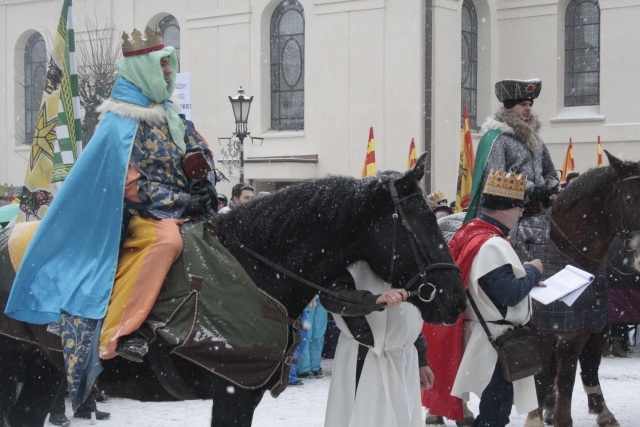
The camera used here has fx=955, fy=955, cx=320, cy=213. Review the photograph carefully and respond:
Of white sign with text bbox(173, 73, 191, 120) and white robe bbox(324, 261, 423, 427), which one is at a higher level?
white sign with text bbox(173, 73, 191, 120)

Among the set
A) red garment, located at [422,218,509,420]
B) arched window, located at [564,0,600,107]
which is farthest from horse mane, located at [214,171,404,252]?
arched window, located at [564,0,600,107]

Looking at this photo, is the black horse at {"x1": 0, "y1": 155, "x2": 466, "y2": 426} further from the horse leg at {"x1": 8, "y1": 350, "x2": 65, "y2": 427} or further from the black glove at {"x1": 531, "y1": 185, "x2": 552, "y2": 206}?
the black glove at {"x1": 531, "y1": 185, "x2": 552, "y2": 206}

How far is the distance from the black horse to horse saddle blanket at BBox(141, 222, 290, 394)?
8 cm

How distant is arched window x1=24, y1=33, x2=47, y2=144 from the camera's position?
83.1 ft

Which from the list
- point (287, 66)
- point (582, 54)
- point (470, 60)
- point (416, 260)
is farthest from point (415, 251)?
point (582, 54)

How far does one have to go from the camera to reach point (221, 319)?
14.3 ft

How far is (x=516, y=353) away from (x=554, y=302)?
1505 millimetres

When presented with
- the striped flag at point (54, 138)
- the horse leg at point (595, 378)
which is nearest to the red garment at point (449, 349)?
the horse leg at point (595, 378)

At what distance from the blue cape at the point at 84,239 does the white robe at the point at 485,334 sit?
2052 mm

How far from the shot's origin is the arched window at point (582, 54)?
22078 mm

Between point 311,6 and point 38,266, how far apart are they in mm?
17338

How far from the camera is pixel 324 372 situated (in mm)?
11109

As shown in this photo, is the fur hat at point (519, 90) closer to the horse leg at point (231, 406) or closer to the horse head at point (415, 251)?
the horse head at point (415, 251)

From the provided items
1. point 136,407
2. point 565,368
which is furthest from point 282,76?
point 565,368
